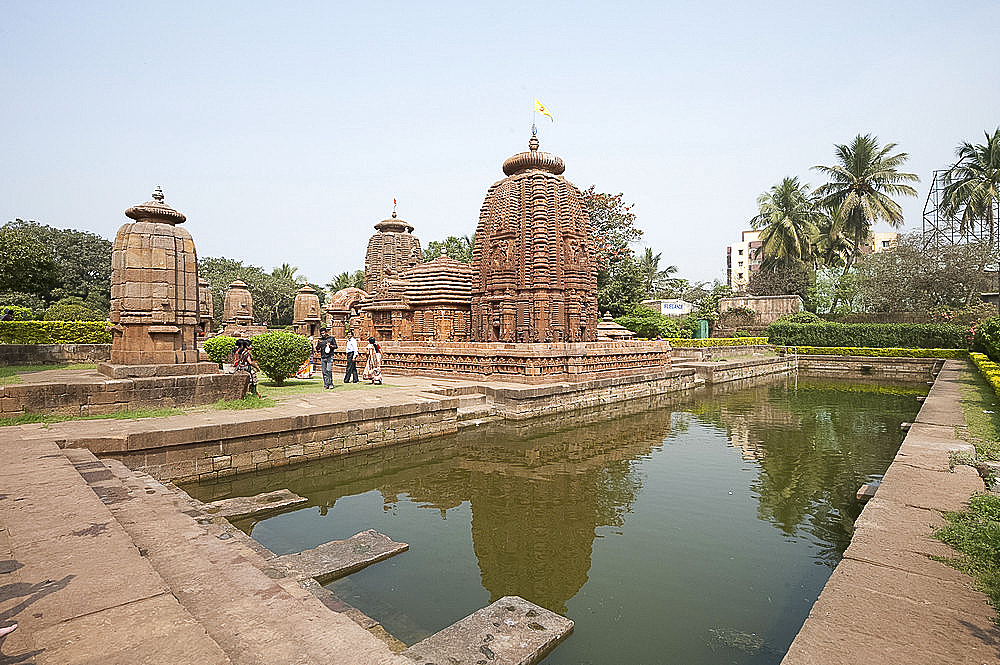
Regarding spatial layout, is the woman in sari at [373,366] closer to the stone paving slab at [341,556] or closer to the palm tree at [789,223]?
the stone paving slab at [341,556]

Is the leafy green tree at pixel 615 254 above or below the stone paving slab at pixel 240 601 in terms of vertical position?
above

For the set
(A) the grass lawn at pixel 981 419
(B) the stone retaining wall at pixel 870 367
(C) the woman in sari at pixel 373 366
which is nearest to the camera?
(A) the grass lawn at pixel 981 419

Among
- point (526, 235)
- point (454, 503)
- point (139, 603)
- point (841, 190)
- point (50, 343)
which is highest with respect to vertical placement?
point (841, 190)

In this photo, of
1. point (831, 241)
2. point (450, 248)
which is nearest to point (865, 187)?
point (831, 241)

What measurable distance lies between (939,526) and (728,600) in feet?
5.10

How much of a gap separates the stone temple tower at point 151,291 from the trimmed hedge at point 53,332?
6.57 meters

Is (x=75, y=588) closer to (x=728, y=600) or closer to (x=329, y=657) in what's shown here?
(x=329, y=657)

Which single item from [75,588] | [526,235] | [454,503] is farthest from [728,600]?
[526,235]

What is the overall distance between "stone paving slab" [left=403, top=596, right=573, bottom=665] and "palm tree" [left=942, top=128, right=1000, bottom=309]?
4397 centimetres

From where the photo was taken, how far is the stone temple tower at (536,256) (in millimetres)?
15977

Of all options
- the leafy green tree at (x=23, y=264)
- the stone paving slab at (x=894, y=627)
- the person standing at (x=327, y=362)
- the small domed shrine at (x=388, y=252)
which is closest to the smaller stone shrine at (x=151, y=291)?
the person standing at (x=327, y=362)

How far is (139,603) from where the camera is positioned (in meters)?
2.39

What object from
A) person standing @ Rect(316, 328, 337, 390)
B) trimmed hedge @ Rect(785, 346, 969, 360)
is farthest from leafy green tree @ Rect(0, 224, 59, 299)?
trimmed hedge @ Rect(785, 346, 969, 360)

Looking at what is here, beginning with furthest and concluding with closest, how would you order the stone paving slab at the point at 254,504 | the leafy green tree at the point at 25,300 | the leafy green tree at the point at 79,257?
the leafy green tree at the point at 79,257
the leafy green tree at the point at 25,300
the stone paving slab at the point at 254,504
